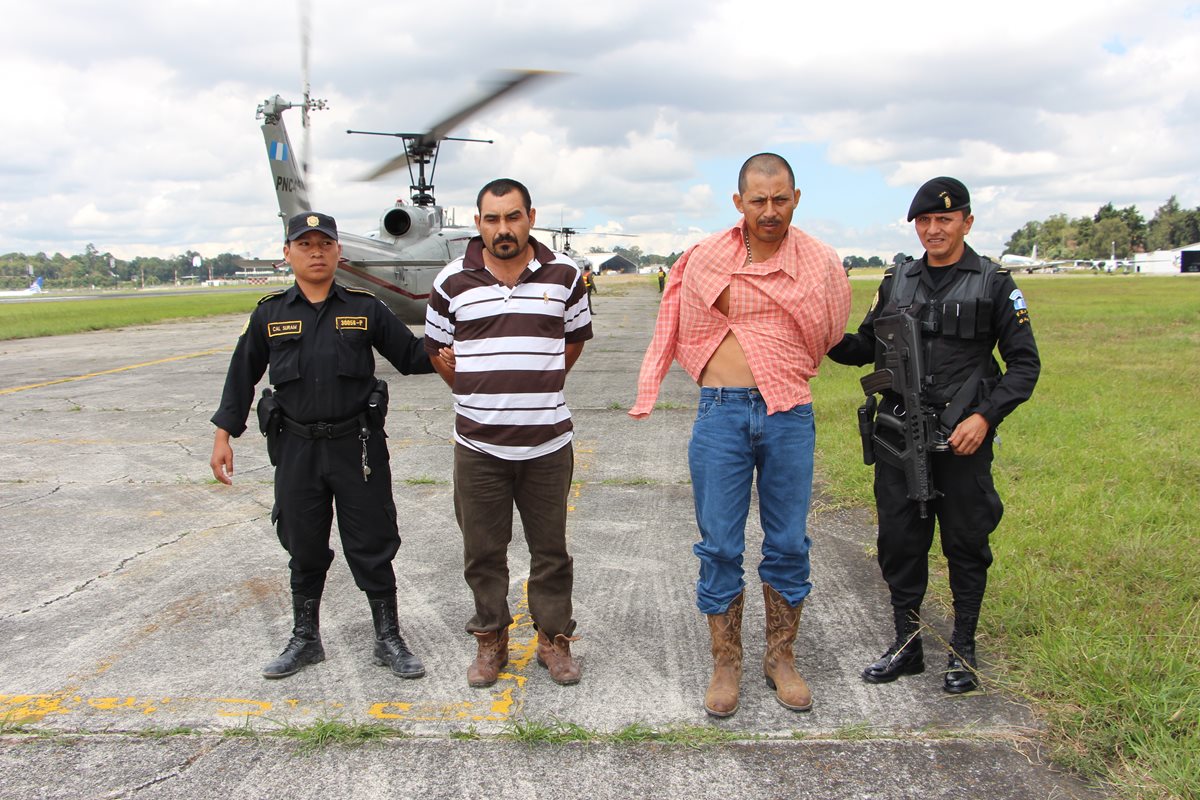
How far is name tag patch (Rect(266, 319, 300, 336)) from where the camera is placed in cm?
345

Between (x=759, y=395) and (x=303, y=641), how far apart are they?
2147 mm

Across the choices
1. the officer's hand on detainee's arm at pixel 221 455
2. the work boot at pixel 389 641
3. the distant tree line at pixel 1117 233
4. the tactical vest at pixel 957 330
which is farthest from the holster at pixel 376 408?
the distant tree line at pixel 1117 233

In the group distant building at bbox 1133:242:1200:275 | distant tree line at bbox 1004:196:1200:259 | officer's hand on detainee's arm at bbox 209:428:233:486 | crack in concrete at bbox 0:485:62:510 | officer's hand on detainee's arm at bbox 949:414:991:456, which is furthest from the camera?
distant tree line at bbox 1004:196:1200:259

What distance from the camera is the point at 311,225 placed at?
3.47 metres

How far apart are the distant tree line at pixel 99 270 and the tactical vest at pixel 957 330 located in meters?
141

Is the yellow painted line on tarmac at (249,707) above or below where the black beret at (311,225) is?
below

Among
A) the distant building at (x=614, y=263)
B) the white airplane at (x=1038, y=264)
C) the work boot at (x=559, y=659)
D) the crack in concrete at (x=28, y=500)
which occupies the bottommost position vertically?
the work boot at (x=559, y=659)

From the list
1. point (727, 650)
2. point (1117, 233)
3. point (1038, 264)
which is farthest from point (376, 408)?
point (1117, 233)

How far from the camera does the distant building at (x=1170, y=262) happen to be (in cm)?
8862

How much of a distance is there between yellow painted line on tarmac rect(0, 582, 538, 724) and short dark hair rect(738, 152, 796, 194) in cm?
213

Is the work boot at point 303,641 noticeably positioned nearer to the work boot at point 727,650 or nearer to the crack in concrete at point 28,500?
the work boot at point 727,650

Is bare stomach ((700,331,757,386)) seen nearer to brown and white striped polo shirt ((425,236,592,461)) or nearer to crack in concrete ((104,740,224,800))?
brown and white striped polo shirt ((425,236,592,461))

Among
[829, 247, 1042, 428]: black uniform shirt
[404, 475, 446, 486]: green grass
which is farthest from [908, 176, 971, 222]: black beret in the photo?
[404, 475, 446, 486]: green grass

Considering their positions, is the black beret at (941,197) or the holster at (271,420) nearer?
the black beret at (941,197)
